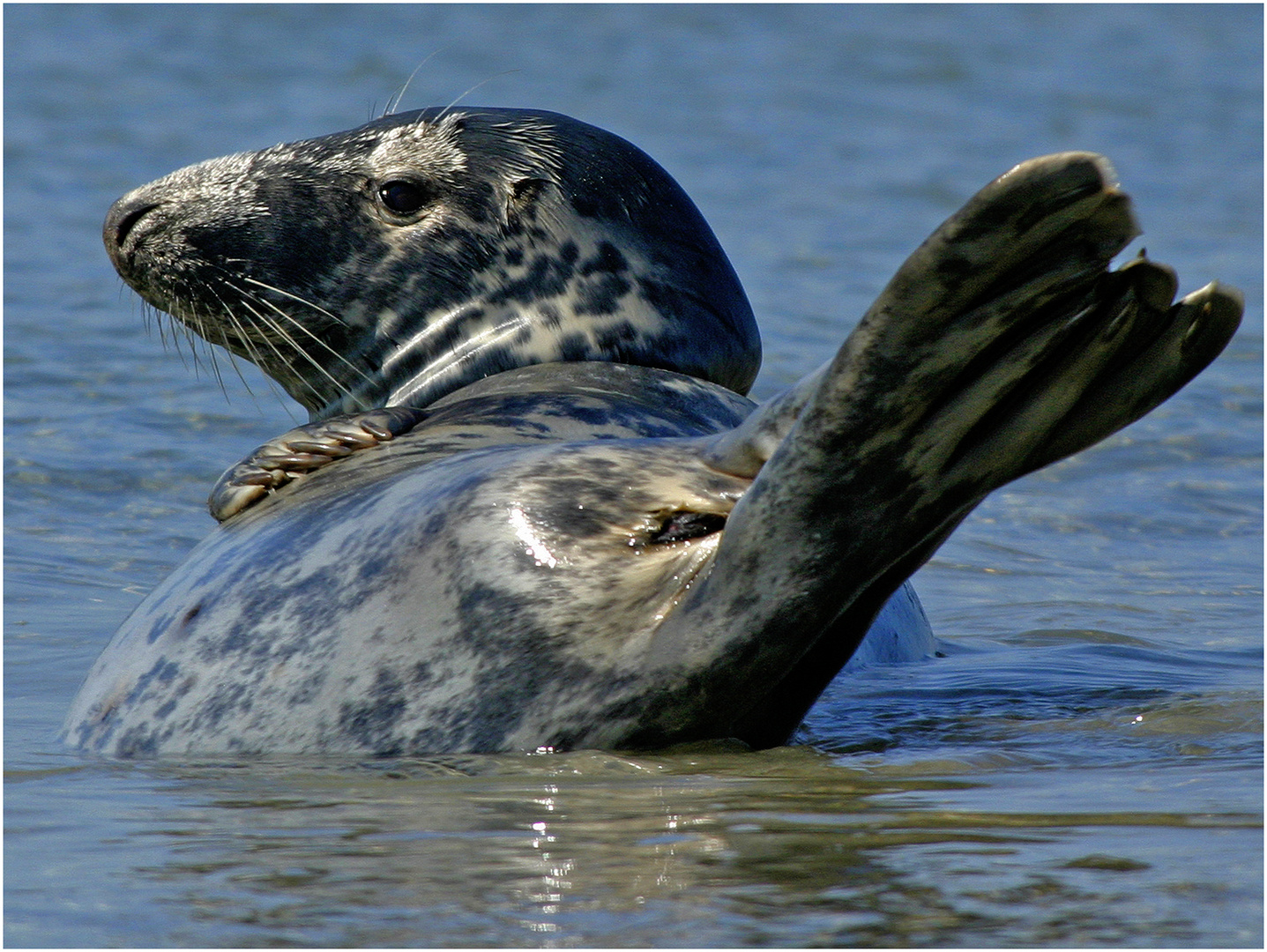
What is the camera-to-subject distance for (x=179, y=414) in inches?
319

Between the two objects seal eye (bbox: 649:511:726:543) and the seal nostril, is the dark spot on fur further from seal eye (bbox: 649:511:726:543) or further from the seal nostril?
the seal nostril

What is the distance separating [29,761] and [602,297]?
1.67m

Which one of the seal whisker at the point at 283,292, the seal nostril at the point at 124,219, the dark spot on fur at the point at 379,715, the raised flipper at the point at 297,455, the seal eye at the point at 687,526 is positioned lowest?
the dark spot on fur at the point at 379,715

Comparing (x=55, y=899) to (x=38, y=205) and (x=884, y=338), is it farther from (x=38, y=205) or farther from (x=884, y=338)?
(x=38, y=205)

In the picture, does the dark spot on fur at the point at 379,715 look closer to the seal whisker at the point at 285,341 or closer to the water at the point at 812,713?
the water at the point at 812,713

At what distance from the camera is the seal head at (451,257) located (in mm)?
4609

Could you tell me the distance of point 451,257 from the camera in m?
4.64

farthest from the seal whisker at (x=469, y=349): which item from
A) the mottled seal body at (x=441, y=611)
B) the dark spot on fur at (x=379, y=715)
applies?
the dark spot on fur at (x=379, y=715)

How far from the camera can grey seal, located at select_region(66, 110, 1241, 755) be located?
2.75 m

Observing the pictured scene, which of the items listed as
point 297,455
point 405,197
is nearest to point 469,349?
point 405,197

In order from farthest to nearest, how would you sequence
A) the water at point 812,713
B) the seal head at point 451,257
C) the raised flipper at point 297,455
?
the seal head at point 451,257
the raised flipper at point 297,455
the water at point 812,713

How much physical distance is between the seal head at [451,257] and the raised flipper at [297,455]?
54 cm

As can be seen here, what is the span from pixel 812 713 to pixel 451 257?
1.40 meters

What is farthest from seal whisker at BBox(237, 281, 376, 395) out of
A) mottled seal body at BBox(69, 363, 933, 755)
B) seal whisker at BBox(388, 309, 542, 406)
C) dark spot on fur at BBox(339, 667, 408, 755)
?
dark spot on fur at BBox(339, 667, 408, 755)
